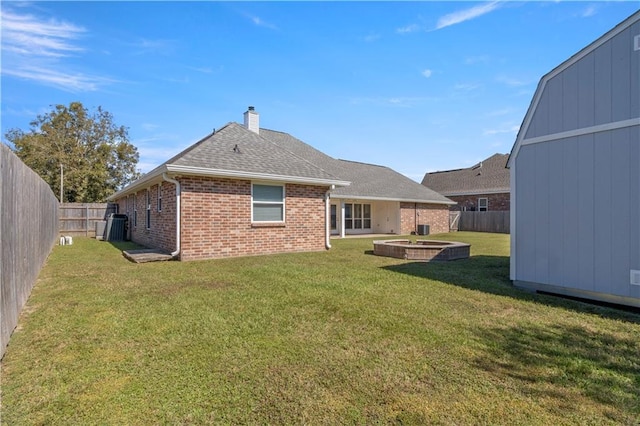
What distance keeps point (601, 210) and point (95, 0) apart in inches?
456

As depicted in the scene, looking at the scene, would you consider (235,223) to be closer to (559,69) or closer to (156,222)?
(156,222)

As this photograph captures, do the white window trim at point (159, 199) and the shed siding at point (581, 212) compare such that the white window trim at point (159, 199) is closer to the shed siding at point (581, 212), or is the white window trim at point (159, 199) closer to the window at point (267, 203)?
the window at point (267, 203)

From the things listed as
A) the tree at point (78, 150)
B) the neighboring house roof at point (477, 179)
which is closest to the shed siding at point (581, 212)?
the neighboring house roof at point (477, 179)

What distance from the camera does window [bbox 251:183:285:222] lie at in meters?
10.8

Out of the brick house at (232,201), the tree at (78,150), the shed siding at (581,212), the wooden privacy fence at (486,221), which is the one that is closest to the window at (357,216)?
the wooden privacy fence at (486,221)

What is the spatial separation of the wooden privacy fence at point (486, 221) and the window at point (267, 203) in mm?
19088

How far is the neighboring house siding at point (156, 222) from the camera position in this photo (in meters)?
9.95

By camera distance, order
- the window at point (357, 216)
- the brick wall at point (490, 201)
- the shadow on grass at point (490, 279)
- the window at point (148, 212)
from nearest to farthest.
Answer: the shadow on grass at point (490, 279) < the window at point (148, 212) < the window at point (357, 216) < the brick wall at point (490, 201)

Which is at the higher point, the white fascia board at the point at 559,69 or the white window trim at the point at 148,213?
the white fascia board at the point at 559,69

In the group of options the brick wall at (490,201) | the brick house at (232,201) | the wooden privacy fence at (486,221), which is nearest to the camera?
the brick house at (232,201)

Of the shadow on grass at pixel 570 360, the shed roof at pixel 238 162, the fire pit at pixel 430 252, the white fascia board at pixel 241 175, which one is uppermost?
the shed roof at pixel 238 162

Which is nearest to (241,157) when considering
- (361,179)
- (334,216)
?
(334,216)

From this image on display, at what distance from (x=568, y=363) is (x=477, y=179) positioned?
2916 cm

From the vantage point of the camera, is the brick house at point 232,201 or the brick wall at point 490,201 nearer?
the brick house at point 232,201
